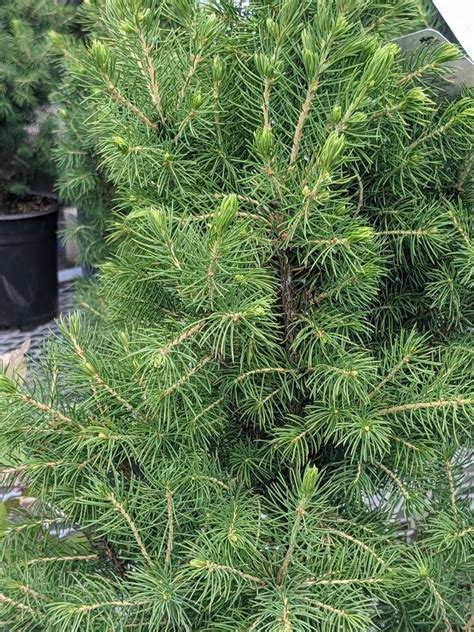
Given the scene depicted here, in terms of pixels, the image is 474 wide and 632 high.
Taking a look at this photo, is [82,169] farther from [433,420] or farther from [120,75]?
[433,420]

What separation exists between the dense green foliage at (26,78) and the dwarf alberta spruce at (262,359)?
2132mm

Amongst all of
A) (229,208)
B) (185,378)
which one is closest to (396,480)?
(185,378)

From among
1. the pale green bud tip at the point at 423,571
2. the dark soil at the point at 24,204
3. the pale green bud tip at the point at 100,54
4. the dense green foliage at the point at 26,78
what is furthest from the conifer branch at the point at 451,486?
the dark soil at the point at 24,204

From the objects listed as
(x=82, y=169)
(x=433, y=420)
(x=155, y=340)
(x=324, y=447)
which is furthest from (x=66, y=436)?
(x=82, y=169)

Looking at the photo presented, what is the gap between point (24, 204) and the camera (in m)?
Answer: 3.30

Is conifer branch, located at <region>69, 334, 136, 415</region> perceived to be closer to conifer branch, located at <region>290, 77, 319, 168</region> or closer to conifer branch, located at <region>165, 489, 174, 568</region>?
conifer branch, located at <region>165, 489, 174, 568</region>

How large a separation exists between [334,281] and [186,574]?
1.14 ft

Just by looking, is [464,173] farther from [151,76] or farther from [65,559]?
[65,559]

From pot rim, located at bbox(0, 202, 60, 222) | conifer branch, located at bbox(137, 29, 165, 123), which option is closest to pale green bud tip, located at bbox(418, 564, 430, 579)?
conifer branch, located at bbox(137, 29, 165, 123)

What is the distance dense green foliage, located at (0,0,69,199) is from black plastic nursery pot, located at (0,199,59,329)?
0.16m

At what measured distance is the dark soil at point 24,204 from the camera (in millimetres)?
3238

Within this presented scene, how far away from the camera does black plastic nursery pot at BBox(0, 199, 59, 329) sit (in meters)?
3.10

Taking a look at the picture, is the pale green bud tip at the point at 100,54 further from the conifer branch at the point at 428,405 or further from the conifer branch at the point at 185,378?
the conifer branch at the point at 428,405

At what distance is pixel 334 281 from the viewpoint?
31.0 inches
